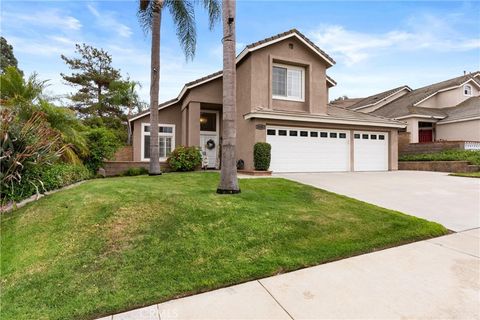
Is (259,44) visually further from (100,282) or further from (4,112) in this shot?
(100,282)

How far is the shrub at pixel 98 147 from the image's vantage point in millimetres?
Result: 12376

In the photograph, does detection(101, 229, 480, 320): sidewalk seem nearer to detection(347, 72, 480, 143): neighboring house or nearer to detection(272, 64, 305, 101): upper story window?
detection(272, 64, 305, 101): upper story window

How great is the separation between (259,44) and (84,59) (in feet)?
79.6

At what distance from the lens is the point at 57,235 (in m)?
4.83

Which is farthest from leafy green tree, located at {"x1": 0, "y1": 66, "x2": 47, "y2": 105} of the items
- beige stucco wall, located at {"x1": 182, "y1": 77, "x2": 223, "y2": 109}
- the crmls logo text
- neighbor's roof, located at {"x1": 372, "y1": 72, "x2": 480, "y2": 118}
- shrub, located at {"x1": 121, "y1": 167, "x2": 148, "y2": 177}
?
neighbor's roof, located at {"x1": 372, "y1": 72, "x2": 480, "y2": 118}

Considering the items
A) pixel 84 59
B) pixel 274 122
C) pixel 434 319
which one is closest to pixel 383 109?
pixel 274 122

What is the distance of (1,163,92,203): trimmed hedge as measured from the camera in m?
7.06

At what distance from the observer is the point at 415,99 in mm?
24078

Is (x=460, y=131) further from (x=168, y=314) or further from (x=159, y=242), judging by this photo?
(x=168, y=314)

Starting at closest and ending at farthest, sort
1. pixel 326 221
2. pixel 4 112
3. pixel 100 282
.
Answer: pixel 100 282 < pixel 326 221 < pixel 4 112

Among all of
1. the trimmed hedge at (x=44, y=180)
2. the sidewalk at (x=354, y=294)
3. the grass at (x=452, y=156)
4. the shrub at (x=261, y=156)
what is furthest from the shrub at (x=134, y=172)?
the grass at (x=452, y=156)

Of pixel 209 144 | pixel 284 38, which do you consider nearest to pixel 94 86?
pixel 209 144

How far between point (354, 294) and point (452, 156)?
53.9ft

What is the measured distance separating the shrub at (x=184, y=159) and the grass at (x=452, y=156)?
44.3ft
